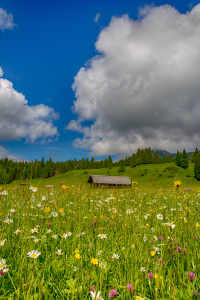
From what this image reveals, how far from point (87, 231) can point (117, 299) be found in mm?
1628

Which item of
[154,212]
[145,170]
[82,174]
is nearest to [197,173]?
[145,170]

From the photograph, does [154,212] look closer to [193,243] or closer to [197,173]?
[193,243]

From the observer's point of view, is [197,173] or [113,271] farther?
[197,173]

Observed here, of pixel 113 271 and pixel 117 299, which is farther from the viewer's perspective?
pixel 113 271

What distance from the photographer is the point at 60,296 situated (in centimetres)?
167

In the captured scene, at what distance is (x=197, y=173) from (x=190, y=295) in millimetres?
67568

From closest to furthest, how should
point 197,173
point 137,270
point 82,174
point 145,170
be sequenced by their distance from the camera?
point 137,270, point 197,173, point 145,170, point 82,174

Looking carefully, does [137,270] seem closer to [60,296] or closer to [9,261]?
[60,296]

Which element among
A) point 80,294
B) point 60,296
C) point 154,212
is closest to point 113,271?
point 80,294

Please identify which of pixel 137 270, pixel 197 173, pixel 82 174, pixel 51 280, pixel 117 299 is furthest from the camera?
pixel 82 174

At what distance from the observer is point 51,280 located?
177cm

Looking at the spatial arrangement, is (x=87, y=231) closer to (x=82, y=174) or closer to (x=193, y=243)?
(x=193, y=243)

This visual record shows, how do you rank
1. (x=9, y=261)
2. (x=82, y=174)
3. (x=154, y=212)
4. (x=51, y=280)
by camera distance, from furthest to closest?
(x=82, y=174), (x=154, y=212), (x=9, y=261), (x=51, y=280)

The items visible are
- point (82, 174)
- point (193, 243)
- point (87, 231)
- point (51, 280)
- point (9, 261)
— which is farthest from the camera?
Answer: point (82, 174)
